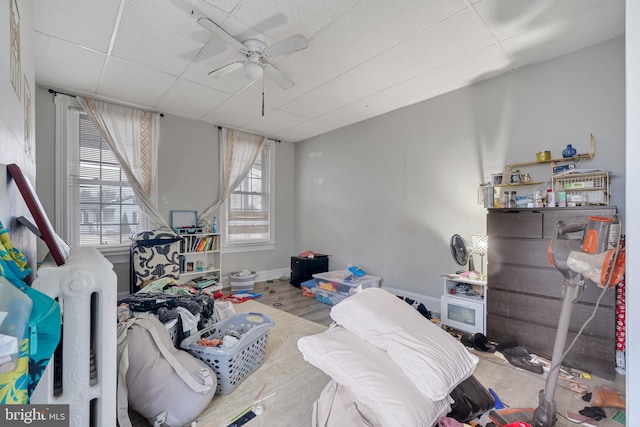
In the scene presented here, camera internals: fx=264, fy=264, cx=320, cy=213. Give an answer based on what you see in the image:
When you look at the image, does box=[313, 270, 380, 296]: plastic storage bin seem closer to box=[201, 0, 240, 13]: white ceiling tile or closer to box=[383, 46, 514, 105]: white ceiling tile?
box=[383, 46, 514, 105]: white ceiling tile

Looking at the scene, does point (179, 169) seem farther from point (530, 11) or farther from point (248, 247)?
point (530, 11)

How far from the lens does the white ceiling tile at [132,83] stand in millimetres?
2600

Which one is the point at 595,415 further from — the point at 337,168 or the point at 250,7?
the point at 337,168

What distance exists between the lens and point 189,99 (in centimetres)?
330

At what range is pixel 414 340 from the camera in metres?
1.35

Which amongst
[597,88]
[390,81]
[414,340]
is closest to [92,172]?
[390,81]

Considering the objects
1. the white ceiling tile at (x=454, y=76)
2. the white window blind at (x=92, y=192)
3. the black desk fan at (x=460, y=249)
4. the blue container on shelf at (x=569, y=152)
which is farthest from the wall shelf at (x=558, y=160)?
the white window blind at (x=92, y=192)

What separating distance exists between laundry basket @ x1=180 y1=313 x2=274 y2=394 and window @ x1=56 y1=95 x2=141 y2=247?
229 cm

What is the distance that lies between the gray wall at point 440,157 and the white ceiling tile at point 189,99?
78.0 inches

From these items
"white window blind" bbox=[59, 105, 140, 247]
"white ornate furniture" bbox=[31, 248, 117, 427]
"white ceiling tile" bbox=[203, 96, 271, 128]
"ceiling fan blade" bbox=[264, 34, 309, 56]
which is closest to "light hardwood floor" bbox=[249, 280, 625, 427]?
"white ornate furniture" bbox=[31, 248, 117, 427]

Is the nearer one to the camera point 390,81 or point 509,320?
point 509,320

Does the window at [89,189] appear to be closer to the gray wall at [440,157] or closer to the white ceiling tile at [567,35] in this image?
the gray wall at [440,157]
